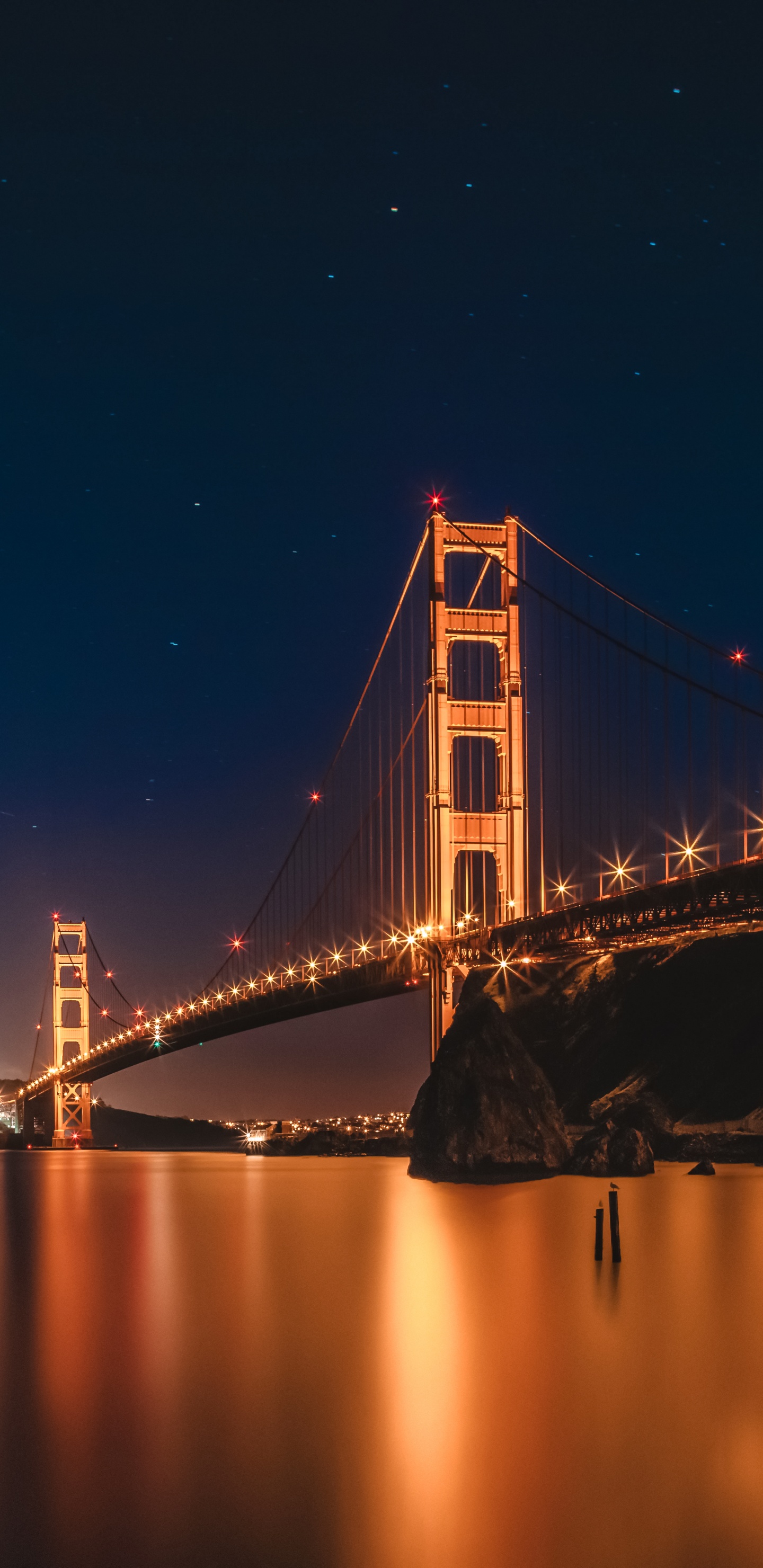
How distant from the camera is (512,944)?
50062 millimetres

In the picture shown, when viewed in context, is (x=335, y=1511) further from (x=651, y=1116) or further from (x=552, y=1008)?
(x=552, y=1008)

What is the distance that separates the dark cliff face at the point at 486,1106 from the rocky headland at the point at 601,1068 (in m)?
0.05

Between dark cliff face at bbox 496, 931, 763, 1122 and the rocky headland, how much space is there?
3.2 inches

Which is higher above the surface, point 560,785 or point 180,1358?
point 560,785

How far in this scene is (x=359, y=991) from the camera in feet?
202

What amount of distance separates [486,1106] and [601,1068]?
1262 inches

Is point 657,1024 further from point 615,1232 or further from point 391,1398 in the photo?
point 391,1398

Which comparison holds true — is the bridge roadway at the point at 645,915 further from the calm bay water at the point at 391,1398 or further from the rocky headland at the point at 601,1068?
the calm bay water at the point at 391,1398

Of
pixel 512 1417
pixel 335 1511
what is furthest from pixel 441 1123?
pixel 335 1511

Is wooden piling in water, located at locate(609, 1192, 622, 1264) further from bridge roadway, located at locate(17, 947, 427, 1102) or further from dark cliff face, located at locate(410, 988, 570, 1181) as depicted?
bridge roadway, located at locate(17, 947, 427, 1102)

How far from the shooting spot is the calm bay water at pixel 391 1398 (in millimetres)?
10281

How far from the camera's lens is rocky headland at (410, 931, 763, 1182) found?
49.2m

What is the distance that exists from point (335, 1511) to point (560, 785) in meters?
46.8

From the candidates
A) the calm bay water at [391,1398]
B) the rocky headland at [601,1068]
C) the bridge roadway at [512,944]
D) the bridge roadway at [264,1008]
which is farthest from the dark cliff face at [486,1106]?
the calm bay water at [391,1398]
